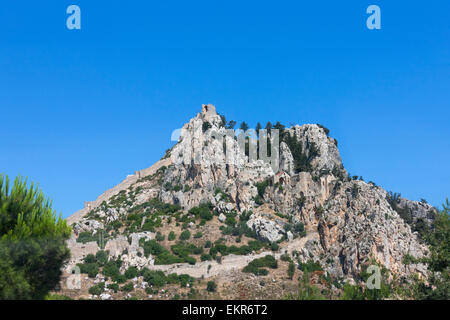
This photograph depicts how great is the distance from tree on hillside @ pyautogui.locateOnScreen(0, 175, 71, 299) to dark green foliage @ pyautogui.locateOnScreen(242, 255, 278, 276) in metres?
30.4

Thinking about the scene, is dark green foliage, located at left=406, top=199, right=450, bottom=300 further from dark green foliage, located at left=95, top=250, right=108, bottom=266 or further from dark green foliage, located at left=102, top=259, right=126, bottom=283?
dark green foliage, located at left=95, top=250, right=108, bottom=266

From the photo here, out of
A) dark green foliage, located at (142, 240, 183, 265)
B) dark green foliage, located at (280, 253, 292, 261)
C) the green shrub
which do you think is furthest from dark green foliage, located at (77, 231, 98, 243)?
dark green foliage, located at (280, 253, 292, 261)

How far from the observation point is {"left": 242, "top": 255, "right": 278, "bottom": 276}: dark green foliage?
55.9 m

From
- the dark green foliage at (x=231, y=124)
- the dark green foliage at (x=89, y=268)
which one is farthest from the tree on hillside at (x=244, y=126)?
the dark green foliage at (x=89, y=268)

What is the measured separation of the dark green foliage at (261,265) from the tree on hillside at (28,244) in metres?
30.4

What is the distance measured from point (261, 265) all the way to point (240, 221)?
11.9 m

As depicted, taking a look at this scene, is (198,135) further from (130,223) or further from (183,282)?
(183,282)

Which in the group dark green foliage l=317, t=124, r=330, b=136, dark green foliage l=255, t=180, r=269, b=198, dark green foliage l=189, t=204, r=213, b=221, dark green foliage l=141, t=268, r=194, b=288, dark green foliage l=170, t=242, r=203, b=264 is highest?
dark green foliage l=317, t=124, r=330, b=136

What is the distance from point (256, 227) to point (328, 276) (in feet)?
39.6

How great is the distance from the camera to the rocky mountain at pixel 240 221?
5656 centimetres

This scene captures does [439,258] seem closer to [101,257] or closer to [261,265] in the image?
[261,265]

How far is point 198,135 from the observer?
79.3 m
